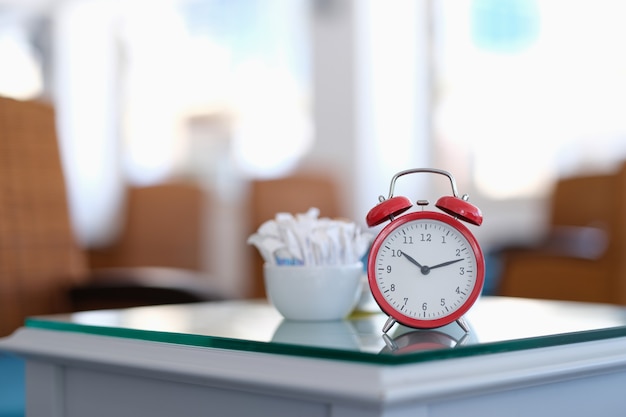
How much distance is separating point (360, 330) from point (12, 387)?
742mm

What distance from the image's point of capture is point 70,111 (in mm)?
7547

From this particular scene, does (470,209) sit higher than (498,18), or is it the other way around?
(498,18)

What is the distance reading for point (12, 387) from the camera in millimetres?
1540

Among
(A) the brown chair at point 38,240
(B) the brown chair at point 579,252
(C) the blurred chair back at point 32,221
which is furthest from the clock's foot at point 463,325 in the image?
(B) the brown chair at point 579,252

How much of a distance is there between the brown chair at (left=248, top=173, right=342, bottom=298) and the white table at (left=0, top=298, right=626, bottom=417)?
2418mm

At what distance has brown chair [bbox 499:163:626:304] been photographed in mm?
2994

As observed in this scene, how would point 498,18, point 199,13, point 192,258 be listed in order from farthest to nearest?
1. point 199,13
2. point 498,18
3. point 192,258

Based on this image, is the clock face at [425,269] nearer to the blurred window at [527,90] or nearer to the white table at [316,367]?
the white table at [316,367]

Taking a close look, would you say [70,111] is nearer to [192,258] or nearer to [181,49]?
[181,49]

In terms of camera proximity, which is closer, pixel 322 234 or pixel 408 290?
pixel 408 290

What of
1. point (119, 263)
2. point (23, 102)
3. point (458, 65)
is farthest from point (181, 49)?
point (23, 102)

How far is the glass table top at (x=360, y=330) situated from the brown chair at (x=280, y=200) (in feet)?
7.42

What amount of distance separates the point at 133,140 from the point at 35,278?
5373 millimetres

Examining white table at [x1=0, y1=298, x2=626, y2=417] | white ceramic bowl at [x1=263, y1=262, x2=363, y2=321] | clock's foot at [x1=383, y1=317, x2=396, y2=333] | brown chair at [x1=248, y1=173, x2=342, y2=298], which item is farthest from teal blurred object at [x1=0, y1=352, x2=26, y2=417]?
brown chair at [x1=248, y1=173, x2=342, y2=298]
